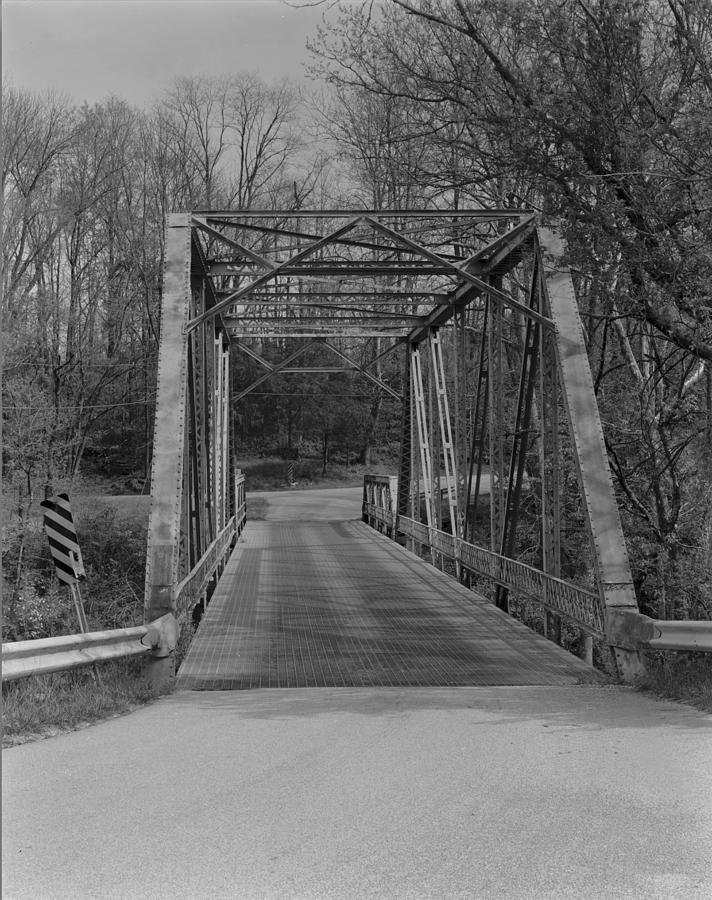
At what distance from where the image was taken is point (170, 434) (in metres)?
8.19

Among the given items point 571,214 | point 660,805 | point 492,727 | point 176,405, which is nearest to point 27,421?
point 176,405

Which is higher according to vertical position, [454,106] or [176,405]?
[454,106]

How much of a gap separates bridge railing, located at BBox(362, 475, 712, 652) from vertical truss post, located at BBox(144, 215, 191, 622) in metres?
3.36

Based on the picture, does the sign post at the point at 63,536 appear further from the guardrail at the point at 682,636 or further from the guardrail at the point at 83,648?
the guardrail at the point at 682,636

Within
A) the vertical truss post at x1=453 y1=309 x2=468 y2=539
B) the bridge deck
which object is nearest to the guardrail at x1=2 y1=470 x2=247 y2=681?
the bridge deck

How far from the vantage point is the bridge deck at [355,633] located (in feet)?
24.1

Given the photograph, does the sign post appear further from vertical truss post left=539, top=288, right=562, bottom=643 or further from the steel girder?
vertical truss post left=539, top=288, right=562, bottom=643

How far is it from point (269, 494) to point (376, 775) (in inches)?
1396

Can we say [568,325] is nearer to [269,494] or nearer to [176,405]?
[176,405]

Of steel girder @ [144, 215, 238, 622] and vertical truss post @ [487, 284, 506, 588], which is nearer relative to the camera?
steel girder @ [144, 215, 238, 622]

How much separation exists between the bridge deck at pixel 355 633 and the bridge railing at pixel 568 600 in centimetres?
36

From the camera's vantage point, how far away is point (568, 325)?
8.60 metres

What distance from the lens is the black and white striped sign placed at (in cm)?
778

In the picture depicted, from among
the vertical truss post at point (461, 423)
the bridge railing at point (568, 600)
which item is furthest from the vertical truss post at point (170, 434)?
the vertical truss post at point (461, 423)
